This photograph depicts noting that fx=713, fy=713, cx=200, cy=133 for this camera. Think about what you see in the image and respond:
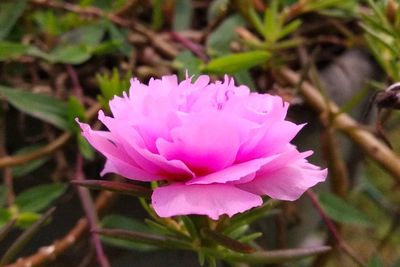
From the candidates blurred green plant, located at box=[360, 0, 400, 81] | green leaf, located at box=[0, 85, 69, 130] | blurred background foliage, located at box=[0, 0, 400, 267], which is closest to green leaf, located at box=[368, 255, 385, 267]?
blurred background foliage, located at box=[0, 0, 400, 267]

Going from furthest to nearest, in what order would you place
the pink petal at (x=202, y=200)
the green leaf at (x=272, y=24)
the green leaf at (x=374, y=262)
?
1. the green leaf at (x=272, y=24)
2. the green leaf at (x=374, y=262)
3. the pink petal at (x=202, y=200)

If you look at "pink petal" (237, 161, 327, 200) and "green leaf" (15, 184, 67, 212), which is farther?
"green leaf" (15, 184, 67, 212)

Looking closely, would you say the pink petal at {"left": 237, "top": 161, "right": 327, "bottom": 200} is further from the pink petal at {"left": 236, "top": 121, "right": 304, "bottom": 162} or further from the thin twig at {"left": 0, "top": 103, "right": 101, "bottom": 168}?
the thin twig at {"left": 0, "top": 103, "right": 101, "bottom": 168}

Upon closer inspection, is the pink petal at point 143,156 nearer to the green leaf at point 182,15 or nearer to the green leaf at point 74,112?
the green leaf at point 74,112

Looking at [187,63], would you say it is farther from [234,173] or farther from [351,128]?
[234,173]

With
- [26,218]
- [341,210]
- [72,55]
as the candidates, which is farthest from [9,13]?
[341,210]

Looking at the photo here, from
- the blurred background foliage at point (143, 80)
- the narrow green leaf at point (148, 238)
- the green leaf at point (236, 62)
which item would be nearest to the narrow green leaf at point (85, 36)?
the blurred background foliage at point (143, 80)

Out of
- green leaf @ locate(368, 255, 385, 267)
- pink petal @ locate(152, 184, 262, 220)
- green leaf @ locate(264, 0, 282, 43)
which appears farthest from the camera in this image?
green leaf @ locate(264, 0, 282, 43)

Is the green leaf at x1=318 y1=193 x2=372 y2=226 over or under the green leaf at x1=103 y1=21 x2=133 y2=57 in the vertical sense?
under
